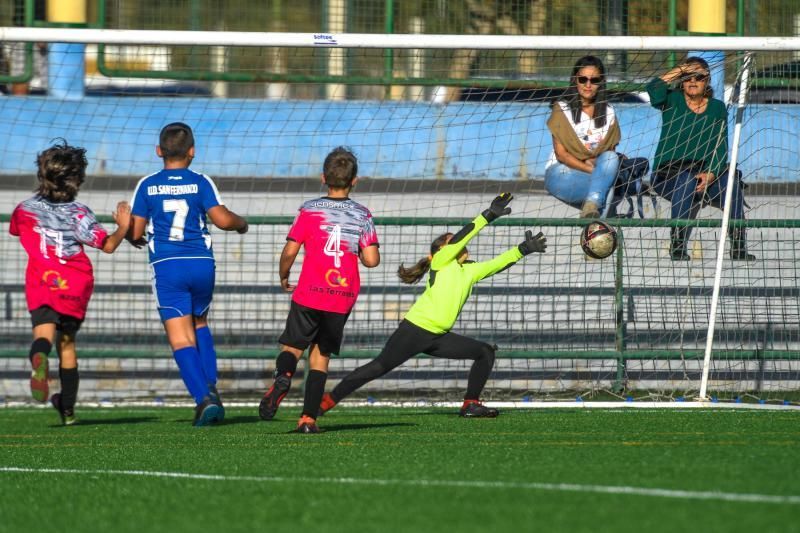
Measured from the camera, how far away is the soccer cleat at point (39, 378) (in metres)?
7.30

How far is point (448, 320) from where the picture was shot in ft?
25.2

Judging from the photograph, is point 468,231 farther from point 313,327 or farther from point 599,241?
point 599,241

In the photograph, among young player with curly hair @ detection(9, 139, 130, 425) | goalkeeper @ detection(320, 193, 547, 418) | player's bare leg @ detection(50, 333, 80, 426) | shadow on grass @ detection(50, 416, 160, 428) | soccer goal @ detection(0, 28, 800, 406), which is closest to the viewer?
goalkeeper @ detection(320, 193, 547, 418)

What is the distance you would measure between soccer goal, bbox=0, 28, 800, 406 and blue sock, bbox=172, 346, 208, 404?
232 centimetres

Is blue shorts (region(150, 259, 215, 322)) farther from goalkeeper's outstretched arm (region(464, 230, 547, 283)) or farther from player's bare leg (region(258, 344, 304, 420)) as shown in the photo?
goalkeeper's outstretched arm (region(464, 230, 547, 283))

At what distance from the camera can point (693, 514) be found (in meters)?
3.83

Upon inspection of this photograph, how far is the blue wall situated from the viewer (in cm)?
1066

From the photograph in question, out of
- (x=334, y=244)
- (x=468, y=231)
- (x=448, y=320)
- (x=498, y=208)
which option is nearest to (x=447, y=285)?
(x=448, y=320)

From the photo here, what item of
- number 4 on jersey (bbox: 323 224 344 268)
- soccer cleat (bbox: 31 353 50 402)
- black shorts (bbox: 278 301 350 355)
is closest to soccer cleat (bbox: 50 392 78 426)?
soccer cleat (bbox: 31 353 50 402)

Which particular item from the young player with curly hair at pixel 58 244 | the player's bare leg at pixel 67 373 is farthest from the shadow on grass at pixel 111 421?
the young player with curly hair at pixel 58 244

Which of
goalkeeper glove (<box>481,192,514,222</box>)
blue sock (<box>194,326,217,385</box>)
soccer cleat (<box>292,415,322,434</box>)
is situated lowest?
soccer cleat (<box>292,415,322,434</box>)

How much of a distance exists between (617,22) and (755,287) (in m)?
4.07

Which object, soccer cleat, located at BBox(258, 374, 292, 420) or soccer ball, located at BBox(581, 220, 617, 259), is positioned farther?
soccer ball, located at BBox(581, 220, 617, 259)

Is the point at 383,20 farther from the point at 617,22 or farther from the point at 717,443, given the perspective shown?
the point at 717,443
